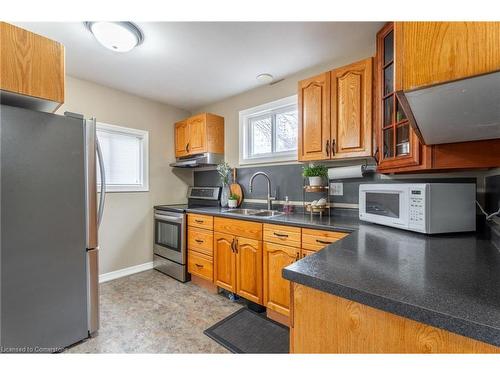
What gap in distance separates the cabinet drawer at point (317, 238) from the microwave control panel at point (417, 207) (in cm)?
44

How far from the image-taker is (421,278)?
73 cm

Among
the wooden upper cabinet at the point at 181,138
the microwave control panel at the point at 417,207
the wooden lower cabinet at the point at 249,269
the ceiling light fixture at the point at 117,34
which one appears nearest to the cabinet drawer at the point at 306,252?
the wooden lower cabinet at the point at 249,269

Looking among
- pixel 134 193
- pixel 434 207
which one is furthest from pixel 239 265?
pixel 134 193

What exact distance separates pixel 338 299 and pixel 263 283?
4.73 feet

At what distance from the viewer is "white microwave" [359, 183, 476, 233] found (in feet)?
4.34

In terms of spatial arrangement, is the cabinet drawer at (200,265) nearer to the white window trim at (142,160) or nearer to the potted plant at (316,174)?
the white window trim at (142,160)

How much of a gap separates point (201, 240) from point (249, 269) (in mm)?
730

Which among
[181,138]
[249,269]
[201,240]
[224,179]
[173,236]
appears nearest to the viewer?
[249,269]

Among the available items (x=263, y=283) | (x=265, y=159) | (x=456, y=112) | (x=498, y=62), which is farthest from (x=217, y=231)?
(x=498, y=62)

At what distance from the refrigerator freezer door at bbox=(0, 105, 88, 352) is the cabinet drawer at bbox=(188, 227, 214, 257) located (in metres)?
1.14

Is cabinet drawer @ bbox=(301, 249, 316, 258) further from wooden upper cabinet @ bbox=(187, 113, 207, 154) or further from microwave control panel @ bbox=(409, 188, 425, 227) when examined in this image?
wooden upper cabinet @ bbox=(187, 113, 207, 154)

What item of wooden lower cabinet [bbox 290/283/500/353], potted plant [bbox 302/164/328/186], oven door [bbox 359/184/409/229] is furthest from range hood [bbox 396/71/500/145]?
potted plant [bbox 302/164/328/186]

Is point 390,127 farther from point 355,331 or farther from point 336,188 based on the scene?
point 355,331

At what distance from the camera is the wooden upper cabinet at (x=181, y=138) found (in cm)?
342
